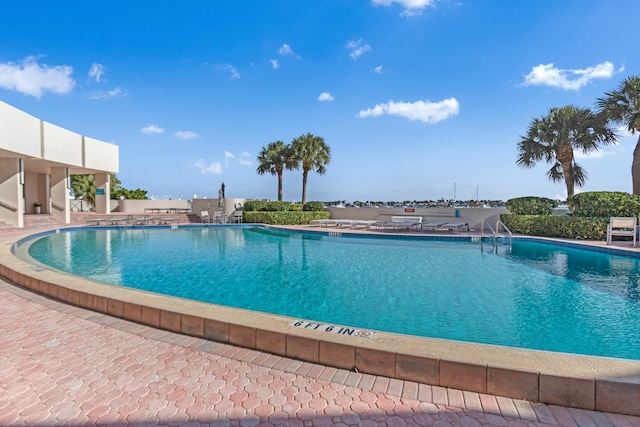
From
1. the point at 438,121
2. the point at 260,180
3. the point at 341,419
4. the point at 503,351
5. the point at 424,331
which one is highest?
the point at 438,121

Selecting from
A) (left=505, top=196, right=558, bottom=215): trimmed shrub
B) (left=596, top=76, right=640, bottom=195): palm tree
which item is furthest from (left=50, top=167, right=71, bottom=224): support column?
(left=596, top=76, right=640, bottom=195): palm tree

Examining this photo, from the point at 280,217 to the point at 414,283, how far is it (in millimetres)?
13052

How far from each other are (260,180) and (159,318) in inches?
926

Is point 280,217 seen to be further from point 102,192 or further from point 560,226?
point 102,192

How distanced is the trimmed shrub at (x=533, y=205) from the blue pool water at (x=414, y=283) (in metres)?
3.24

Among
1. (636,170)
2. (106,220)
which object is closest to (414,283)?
(636,170)

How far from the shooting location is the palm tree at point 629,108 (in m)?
13.1

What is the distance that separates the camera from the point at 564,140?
14.7 metres

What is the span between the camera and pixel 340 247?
11.2 metres

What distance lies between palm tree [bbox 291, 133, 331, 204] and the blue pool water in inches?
507

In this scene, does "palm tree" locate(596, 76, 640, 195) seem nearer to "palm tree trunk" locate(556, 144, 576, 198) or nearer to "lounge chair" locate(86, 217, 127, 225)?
"palm tree trunk" locate(556, 144, 576, 198)

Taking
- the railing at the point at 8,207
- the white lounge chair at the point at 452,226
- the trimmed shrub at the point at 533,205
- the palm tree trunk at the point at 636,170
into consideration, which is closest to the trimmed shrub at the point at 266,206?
the white lounge chair at the point at 452,226

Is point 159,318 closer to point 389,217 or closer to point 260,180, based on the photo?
point 389,217

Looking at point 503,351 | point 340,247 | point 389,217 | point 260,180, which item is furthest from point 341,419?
point 260,180
